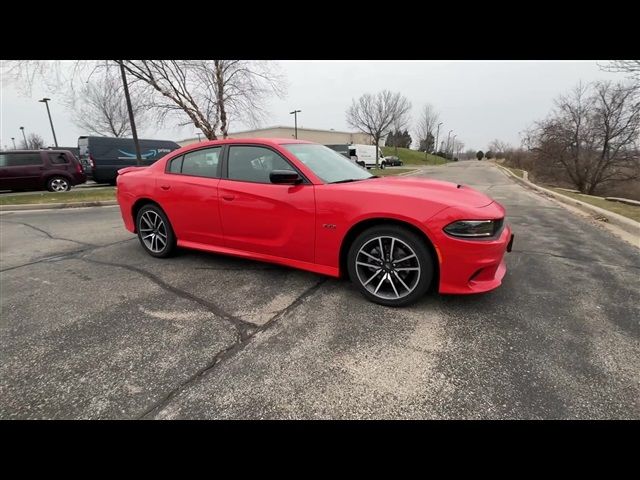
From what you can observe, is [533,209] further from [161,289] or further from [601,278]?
[161,289]

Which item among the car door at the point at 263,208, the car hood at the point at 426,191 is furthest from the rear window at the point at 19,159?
the car hood at the point at 426,191

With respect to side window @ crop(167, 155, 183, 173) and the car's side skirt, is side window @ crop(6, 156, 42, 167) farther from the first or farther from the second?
the car's side skirt

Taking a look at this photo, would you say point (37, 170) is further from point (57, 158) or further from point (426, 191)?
point (426, 191)

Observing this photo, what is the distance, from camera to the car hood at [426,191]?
267cm

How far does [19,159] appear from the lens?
38.3ft

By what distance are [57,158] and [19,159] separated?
3.66 feet

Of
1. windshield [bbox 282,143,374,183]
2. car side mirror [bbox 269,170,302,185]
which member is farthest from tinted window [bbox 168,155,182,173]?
car side mirror [bbox 269,170,302,185]

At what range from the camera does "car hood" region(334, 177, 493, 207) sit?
2666mm

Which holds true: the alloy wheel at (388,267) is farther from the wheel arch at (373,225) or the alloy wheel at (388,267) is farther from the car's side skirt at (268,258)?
the car's side skirt at (268,258)

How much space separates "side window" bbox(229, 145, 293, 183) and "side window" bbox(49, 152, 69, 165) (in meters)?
12.7

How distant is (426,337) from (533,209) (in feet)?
25.3

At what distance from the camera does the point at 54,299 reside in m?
3.12

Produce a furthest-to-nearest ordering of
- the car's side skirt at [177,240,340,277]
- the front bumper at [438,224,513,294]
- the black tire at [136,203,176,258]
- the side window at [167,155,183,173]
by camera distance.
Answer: the black tire at [136,203,176,258], the side window at [167,155,183,173], the car's side skirt at [177,240,340,277], the front bumper at [438,224,513,294]
